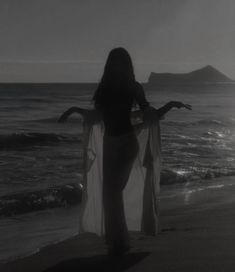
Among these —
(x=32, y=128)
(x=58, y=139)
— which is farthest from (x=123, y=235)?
(x=32, y=128)

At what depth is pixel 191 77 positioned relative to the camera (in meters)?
162

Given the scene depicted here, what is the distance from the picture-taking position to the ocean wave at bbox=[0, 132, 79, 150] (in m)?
21.4

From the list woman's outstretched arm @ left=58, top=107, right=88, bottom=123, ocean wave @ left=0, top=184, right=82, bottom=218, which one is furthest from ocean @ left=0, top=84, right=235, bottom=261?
woman's outstretched arm @ left=58, top=107, right=88, bottom=123

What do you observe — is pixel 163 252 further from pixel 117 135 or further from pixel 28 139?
pixel 28 139

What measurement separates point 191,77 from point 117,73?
15776cm

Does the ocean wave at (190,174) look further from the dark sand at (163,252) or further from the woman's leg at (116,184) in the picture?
the woman's leg at (116,184)

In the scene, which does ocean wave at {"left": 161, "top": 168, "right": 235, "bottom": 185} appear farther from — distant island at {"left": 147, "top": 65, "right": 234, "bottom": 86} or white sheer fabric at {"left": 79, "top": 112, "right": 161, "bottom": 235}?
distant island at {"left": 147, "top": 65, "right": 234, "bottom": 86}

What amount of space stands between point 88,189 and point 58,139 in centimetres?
1683

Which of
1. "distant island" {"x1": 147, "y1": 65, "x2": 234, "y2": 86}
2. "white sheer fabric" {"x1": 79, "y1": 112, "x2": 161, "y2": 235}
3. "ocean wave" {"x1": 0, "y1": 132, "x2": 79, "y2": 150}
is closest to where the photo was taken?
"white sheer fabric" {"x1": 79, "y1": 112, "x2": 161, "y2": 235}

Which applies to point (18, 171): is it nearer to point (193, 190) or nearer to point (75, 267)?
point (193, 190)

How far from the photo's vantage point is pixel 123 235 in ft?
19.0

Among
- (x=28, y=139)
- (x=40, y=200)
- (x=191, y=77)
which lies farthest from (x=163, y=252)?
(x=191, y=77)

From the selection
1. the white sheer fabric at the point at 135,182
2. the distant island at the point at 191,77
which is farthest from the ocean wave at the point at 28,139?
the distant island at the point at 191,77

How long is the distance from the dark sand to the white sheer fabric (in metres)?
0.22
